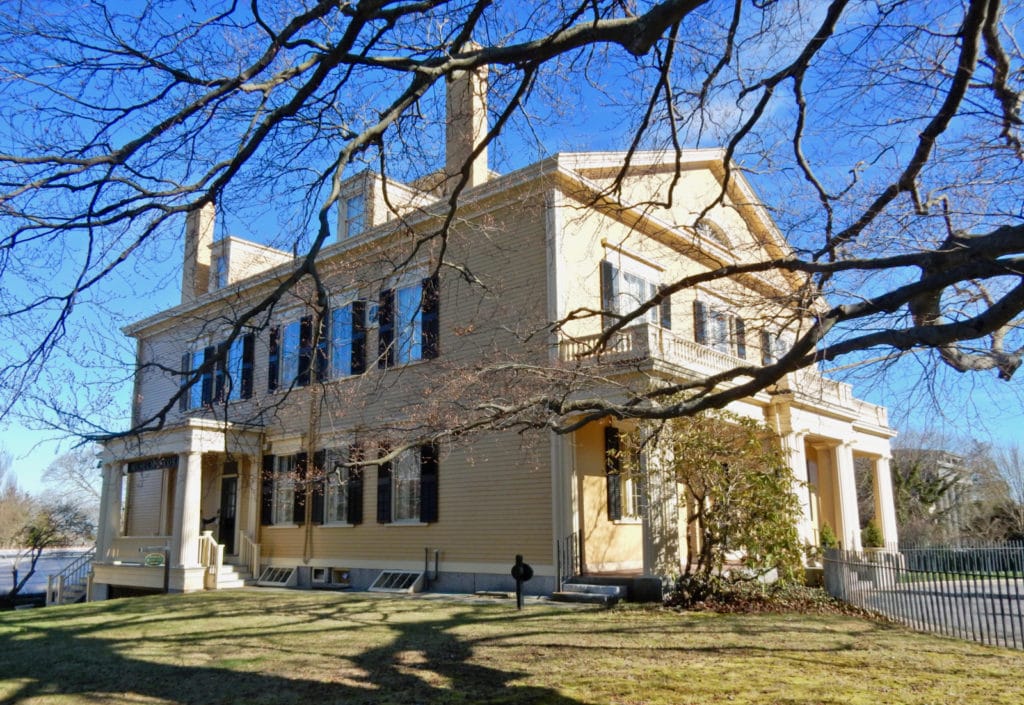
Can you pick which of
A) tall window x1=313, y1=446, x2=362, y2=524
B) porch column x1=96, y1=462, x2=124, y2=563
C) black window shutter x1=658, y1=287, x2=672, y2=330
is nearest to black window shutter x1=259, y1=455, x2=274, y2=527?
tall window x1=313, y1=446, x2=362, y2=524

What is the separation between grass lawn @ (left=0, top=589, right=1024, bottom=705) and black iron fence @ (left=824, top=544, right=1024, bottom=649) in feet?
1.84

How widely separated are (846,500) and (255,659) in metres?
16.7

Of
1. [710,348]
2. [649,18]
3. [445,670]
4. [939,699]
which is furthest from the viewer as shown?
[710,348]

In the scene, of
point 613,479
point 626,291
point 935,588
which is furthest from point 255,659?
point 626,291

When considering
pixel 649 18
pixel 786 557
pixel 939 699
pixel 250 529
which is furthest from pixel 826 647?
pixel 250 529

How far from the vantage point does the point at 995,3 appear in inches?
254

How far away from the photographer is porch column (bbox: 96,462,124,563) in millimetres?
22750

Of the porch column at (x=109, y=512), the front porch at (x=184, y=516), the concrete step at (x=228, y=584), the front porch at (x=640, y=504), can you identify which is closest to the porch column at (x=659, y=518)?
the front porch at (x=640, y=504)

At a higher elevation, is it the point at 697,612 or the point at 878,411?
the point at 878,411

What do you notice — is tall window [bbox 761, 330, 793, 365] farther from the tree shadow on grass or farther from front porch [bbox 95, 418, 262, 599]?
front porch [bbox 95, 418, 262, 599]

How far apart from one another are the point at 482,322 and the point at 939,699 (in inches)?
468

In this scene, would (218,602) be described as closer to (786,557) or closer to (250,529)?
(250,529)

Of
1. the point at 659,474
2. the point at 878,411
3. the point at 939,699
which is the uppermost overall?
the point at 878,411

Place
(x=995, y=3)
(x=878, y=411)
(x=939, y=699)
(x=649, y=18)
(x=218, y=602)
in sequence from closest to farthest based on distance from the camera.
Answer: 1. (x=649, y=18)
2. (x=995, y=3)
3. (x=939, y=699)
4. (x=218, y=602)
5. (x=878, y=411)
